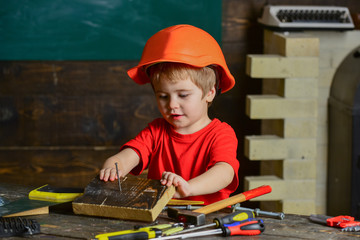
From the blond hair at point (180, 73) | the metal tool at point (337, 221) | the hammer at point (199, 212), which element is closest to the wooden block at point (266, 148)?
the blond hair at point (180, 73)

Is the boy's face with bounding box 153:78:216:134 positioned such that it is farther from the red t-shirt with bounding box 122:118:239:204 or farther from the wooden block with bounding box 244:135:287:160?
the wooden block with bounding box 244:135:287:160

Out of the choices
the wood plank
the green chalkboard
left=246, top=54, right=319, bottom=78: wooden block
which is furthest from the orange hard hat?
the wood plank

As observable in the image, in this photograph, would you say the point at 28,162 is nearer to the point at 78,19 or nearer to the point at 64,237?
the point at 78,19

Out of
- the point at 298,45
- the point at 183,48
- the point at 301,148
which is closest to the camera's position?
the point at 183,48

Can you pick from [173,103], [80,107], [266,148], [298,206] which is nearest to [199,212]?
[173,103]

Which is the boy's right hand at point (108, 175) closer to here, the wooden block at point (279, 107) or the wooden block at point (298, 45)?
the wooden block at point (279, 107)

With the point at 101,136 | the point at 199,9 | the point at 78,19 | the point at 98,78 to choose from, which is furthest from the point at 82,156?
the point at 199,9

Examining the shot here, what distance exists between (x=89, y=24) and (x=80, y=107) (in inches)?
19.0

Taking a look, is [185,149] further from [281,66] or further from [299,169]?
[299,169]

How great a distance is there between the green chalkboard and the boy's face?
57.6 inches

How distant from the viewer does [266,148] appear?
3.08m

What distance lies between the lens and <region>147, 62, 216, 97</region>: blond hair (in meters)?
1.74

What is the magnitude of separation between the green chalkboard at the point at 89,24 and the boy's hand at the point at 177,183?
1.82m

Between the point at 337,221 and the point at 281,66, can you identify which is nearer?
the point at 337,221
